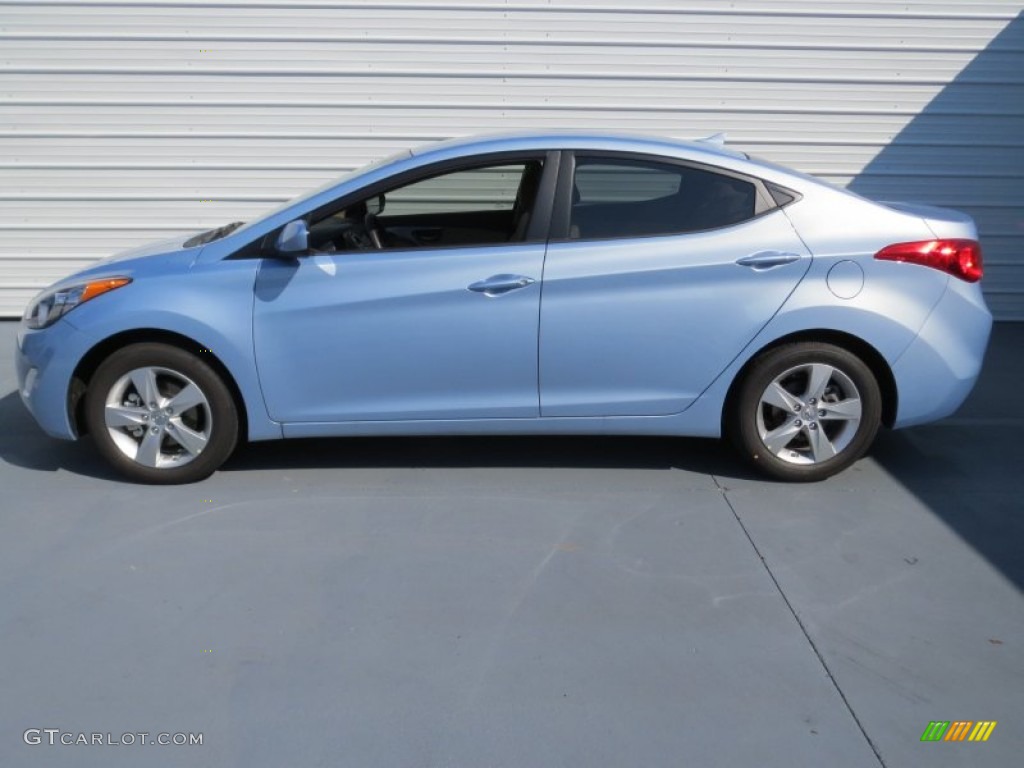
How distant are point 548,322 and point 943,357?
1755 mm

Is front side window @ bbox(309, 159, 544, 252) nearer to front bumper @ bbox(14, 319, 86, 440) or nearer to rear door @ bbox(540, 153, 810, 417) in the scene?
rear door @ bbox(540, 153, 810, 417)

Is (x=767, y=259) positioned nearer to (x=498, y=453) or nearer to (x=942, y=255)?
(x=942, y=255)

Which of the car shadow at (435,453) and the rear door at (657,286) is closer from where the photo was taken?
the rear door at (657,286)

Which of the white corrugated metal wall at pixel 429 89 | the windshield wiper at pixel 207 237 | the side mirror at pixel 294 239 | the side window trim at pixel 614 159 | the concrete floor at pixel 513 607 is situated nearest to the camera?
the concrete floor at pixel 513 607

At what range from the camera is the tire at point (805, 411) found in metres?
4.79

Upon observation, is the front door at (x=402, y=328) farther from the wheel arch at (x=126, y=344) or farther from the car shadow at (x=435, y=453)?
the car shadow at (x=435, y=453)

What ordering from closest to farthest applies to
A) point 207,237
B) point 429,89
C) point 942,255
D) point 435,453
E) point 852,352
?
1. point 942,255
2. point 852,352
3. point 207,237
4. point 435,453
5. point 429,89

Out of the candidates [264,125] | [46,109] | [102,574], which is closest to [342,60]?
[264,125]

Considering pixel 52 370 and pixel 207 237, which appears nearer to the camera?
pixel 52 370

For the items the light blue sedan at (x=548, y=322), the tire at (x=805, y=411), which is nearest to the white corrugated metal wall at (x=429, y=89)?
the light blue sedan at (x=548, y=322)

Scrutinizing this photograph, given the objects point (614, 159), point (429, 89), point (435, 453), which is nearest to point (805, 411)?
point (614, 159)

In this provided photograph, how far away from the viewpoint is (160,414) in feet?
15.9

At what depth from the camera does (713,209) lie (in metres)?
4.80

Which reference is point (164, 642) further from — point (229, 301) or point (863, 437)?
point (863, 437)
